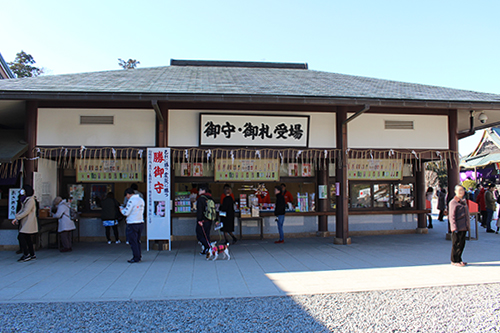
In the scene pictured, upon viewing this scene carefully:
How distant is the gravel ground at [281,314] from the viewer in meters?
4.36

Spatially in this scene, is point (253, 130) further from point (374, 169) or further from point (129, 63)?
point (129, 63)

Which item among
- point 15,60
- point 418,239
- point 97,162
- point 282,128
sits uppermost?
point 15,60

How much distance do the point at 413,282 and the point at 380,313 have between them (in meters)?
1.83

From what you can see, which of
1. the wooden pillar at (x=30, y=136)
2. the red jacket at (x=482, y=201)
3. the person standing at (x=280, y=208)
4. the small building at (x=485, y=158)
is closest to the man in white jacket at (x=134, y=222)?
the wooden pillar at (x=30, y=136)

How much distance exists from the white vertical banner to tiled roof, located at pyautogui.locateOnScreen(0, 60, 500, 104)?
1786mm

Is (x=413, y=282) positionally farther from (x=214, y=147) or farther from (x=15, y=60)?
(x=15, y=60)

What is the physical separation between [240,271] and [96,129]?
5810mm

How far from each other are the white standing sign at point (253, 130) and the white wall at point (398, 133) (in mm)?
1684

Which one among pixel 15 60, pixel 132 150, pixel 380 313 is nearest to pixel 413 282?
pixel 380 313

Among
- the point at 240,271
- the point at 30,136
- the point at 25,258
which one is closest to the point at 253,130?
the point at 240,271

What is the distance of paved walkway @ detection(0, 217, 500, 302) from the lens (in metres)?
5.84

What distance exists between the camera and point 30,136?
365 inches

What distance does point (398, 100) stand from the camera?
912cm

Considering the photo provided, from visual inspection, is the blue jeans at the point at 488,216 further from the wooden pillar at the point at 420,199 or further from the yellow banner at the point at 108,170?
the yellow banner at the point at 108,170
